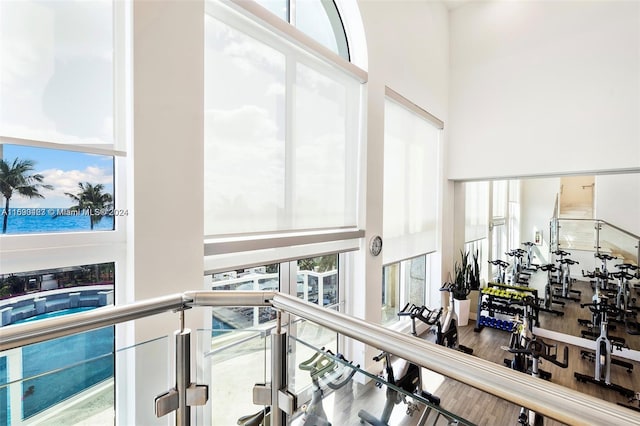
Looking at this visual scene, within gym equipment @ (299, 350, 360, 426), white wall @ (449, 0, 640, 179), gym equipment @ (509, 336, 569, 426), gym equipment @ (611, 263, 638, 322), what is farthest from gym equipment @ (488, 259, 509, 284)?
gym equipment @ (299, 350, 360, 426)

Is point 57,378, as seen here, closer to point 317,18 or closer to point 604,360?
point 317,18

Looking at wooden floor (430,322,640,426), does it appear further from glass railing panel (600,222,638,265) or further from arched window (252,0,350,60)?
arched window (252,0,350,60)

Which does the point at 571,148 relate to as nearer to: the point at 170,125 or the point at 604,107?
the point at 604,107

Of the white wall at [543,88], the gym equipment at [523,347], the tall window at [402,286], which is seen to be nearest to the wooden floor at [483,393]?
the gym equipment at [523,347]

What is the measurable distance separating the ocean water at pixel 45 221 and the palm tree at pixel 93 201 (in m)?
0.02

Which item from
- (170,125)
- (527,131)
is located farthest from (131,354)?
(527,131)

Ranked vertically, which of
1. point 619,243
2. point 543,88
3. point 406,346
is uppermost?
point 543,88

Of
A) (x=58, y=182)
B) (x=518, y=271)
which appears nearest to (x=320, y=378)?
(x=58, y=182)

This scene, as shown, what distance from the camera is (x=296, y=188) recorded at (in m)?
2.52

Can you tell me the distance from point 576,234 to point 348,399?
445cm

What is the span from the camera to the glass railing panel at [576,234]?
400cm

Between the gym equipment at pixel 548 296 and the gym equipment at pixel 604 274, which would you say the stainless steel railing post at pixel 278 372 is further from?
the gym equipment at pixel 604 274

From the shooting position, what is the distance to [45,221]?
1350 mm

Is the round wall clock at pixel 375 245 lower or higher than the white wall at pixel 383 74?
lower
